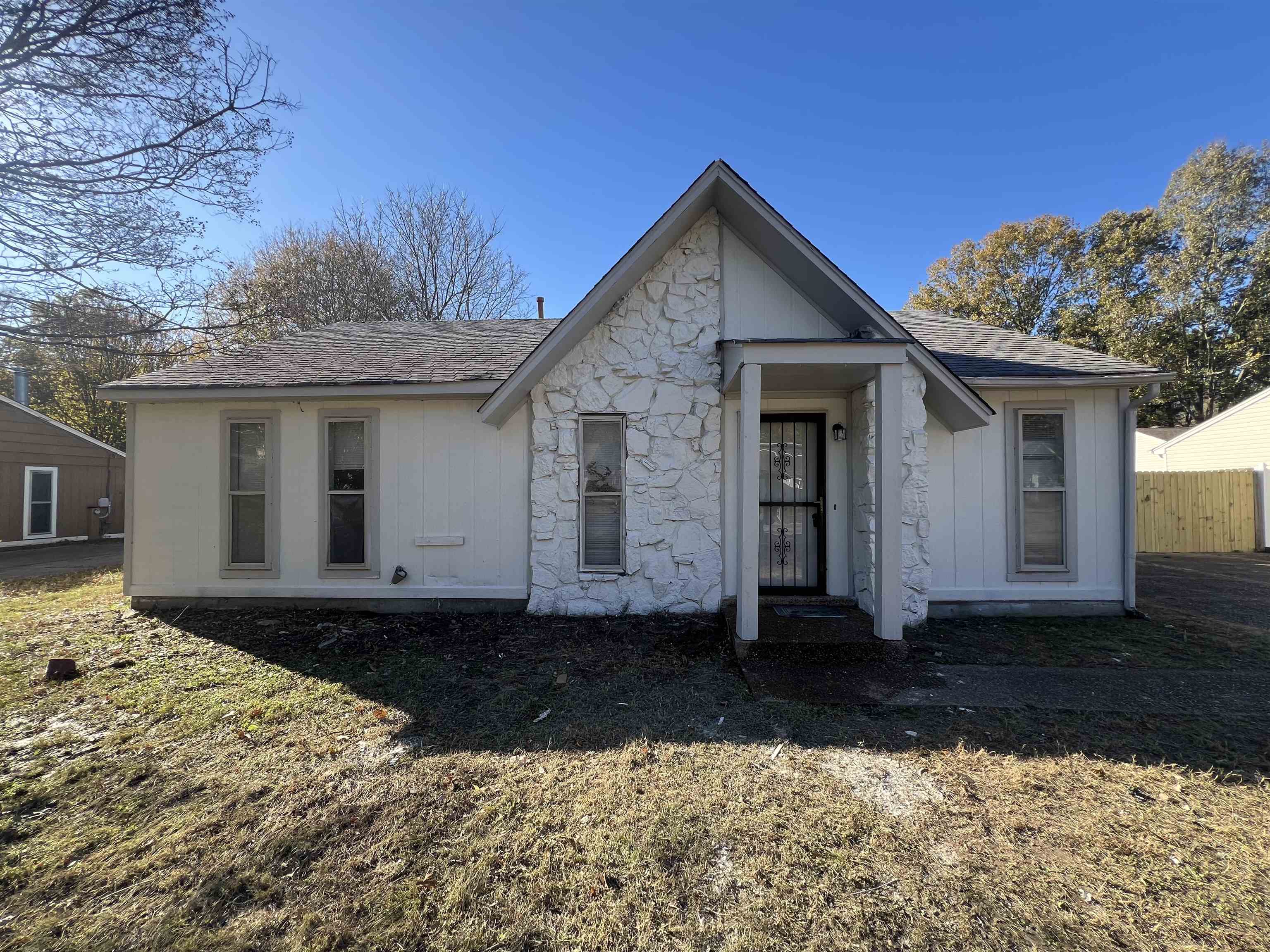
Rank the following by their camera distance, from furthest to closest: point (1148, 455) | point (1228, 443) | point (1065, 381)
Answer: point (1148, 455)
point (1228, 443)
point (1065, 381)

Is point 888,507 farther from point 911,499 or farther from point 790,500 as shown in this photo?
point 790,500

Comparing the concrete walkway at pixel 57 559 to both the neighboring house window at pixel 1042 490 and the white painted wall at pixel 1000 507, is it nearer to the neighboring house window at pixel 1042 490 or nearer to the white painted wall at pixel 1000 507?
the white painted wall at pixel 1000 507

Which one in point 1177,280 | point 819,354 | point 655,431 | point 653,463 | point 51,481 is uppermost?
point 1177,280

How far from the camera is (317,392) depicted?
20.7ft

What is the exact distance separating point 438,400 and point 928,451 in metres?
6.11

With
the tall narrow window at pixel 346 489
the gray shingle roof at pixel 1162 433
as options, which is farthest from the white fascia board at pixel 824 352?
the gray shingle roof at pixel 1162 433

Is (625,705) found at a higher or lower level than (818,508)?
lower

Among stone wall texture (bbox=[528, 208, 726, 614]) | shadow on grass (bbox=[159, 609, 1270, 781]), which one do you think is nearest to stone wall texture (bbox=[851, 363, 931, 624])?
stone wall texture (bbox=[528, 208, 726, 614])

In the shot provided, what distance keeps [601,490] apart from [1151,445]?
22556mm

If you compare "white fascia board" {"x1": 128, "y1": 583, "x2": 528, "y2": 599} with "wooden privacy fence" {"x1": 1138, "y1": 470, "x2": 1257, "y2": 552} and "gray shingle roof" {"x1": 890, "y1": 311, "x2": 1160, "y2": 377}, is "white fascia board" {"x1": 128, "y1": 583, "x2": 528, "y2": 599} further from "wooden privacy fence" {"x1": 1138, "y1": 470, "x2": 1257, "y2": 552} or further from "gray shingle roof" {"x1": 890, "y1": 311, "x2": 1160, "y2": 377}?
"wooden privacy fence" {"x1": 1138, "y1": 470, "x2": 1257, "y2": 552}

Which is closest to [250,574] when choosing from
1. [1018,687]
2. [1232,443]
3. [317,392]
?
[317,392]

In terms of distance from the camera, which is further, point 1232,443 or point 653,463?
point 1232,443

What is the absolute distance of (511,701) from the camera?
4043 millimetres

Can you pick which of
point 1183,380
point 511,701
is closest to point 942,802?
point 511,701
